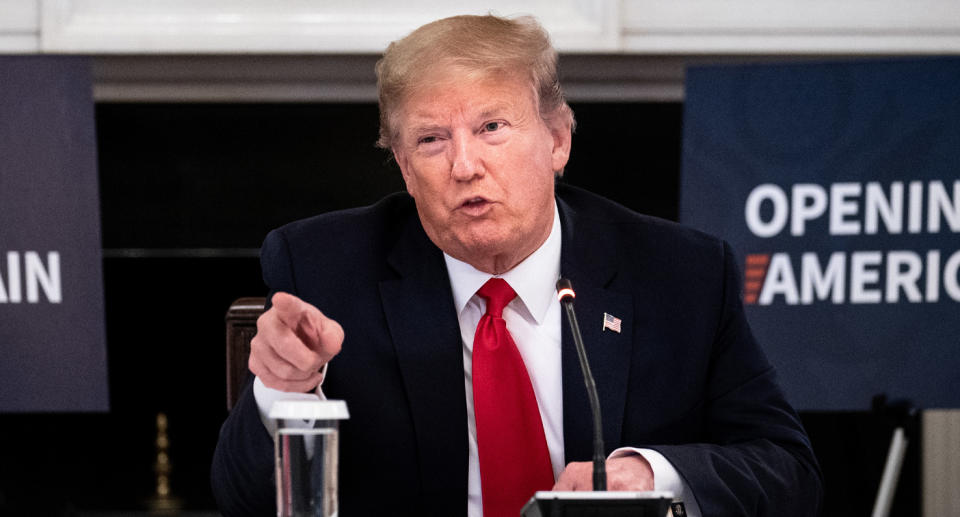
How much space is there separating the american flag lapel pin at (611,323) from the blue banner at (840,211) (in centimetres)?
88

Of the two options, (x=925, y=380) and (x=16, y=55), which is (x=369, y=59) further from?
(x=925, y=380)

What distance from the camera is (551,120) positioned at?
1.48 meters

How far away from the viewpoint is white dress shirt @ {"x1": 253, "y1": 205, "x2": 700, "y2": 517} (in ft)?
4.66

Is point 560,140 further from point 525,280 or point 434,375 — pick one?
point 434,375

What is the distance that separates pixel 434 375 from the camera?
4.61 feet

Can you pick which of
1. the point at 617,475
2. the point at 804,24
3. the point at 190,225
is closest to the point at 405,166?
the point at 617,475

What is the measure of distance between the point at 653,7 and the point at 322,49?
85cm

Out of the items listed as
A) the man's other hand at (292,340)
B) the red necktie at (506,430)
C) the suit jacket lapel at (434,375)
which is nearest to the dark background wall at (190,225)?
the suit jacket lapel at (434,375)

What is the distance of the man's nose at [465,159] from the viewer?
1327 millimetres

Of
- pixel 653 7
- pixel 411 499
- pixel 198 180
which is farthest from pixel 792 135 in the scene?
pixel 198 180

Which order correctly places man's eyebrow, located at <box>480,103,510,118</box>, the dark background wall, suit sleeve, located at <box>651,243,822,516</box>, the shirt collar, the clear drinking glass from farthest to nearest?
the dark background wall → the shirt collar → man's eyebrow, located at <box>480,103,510,118</box> → suit sleeve, located at <box>651,243,822,516</box> → the clear drinking glass

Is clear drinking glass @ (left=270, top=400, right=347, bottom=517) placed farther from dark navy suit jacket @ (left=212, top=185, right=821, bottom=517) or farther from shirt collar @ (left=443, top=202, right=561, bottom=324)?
shirt collar @ (left=443, top=202, right=561, bottom=324)

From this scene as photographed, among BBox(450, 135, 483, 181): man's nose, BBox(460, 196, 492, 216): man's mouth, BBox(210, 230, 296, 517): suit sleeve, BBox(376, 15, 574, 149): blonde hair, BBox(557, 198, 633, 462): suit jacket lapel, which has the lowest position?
BBox(210, 230, 296, 517): suit sleeve

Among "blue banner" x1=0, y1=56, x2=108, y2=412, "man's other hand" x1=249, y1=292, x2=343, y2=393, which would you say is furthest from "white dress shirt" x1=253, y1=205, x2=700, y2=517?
"blue banner" x1=0, y1=56, x2=108, y2=412
